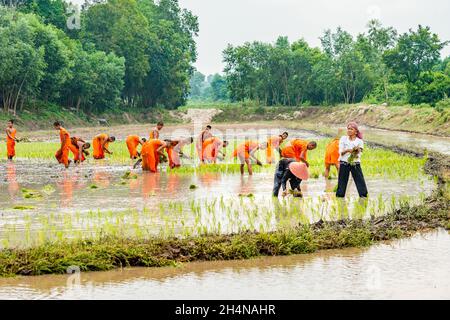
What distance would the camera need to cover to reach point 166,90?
78.8 m

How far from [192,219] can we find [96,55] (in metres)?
52.2

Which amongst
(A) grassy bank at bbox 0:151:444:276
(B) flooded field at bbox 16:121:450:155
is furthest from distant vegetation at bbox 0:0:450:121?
(A) grassy bank at bbox 0:151:444:276

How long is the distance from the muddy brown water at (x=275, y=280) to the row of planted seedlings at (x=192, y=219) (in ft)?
3.99

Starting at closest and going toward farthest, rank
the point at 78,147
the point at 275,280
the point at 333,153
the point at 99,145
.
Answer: the point at 275,280, the point at 333,153, the point at 78,147, the point at 99,145

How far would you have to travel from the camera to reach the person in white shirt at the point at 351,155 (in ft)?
41.0

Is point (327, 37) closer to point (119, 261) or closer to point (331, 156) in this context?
point (331, 156)

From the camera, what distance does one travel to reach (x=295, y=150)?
598 inches

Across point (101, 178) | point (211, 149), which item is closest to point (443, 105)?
point (211, 149)

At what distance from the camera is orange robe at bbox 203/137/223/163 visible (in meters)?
20.7

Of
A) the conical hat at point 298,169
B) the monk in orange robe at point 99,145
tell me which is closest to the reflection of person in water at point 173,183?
the conical hat at point 298,169

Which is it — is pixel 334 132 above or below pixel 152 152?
below

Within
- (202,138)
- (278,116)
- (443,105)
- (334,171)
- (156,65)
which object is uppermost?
(156,65)

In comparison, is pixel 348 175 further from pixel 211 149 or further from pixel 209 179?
pixel 211 149
